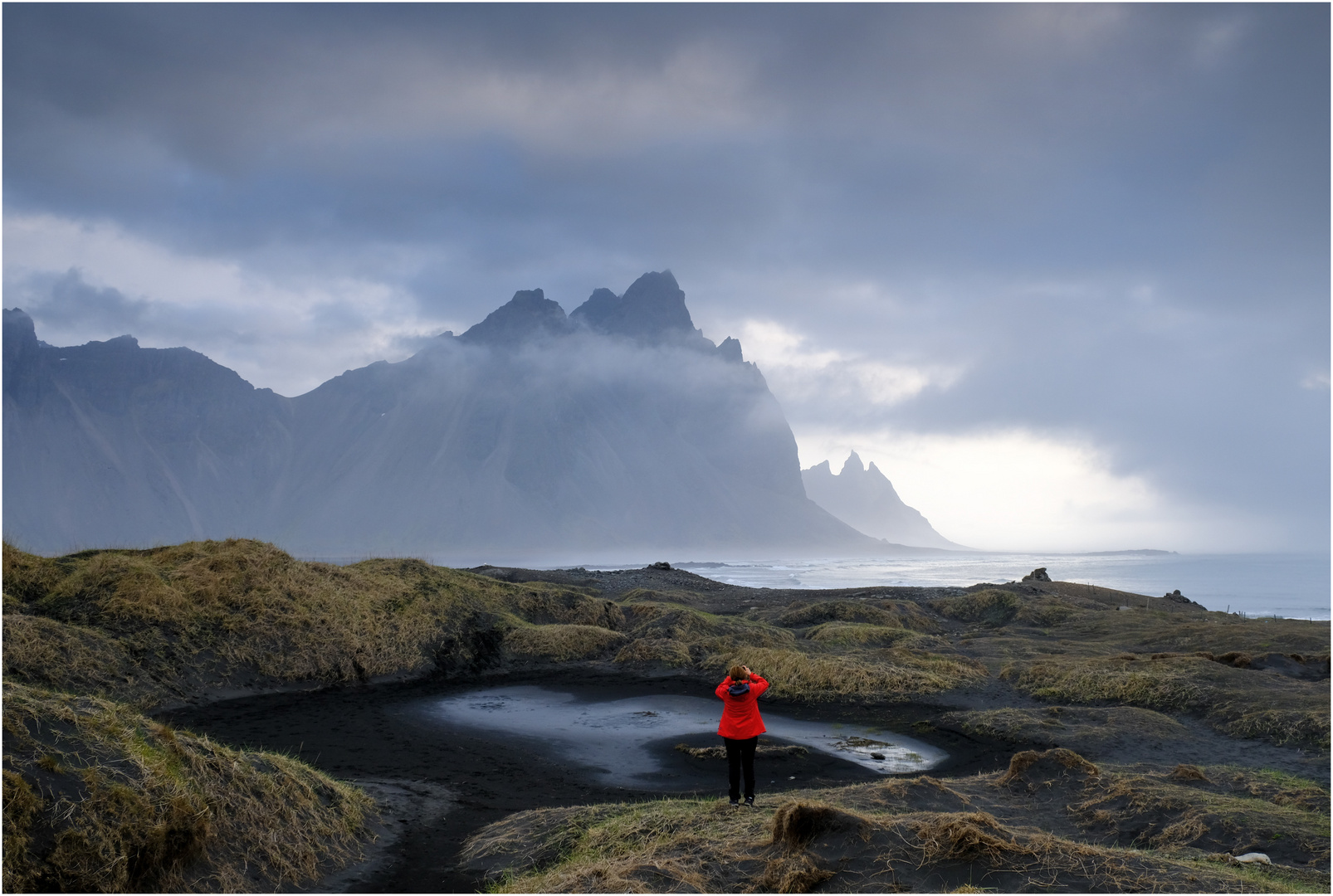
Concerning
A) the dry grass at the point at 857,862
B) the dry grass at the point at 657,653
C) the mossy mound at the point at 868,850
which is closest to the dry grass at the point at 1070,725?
the mossy mound at the point at 868,850

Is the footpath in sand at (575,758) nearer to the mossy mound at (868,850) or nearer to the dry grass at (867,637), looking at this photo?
the mossy mound at (868,850)

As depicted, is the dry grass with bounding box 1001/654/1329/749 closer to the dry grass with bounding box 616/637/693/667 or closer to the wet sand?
the wet sand

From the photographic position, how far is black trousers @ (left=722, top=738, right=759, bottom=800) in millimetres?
10141

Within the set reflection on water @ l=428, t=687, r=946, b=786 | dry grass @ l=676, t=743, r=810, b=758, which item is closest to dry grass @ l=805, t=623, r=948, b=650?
reflection on water @ l=428, t=687, r=946, b=786

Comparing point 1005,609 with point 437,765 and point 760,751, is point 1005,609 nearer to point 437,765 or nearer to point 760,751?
point 760,751

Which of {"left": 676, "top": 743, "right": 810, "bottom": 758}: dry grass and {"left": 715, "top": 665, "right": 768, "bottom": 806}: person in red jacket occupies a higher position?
{"left": 715, "top": 665, "right": 768, "bottom": 806}: person in red jacket

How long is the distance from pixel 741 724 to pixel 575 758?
6.39 meters

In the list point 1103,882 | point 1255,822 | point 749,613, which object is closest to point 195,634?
point 1103,882

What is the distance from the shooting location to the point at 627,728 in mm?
17906

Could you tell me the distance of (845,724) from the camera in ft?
61.0

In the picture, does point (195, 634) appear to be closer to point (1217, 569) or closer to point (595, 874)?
point (595, 874)

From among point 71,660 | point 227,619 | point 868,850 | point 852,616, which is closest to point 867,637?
point 852,616

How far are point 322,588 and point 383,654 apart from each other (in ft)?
11.5

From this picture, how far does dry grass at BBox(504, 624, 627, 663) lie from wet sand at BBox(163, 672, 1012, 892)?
16.5 feet
